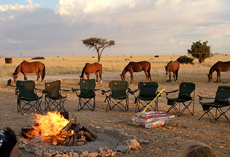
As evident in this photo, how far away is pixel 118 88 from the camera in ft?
26.8

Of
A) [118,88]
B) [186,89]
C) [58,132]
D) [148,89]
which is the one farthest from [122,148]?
[186,89]

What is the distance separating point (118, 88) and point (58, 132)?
3405 mm

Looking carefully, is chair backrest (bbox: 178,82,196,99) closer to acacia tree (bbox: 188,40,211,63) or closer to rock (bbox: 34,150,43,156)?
rock (bbox: 34,150,43,156)

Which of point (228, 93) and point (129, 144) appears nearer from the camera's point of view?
point (129, 144)

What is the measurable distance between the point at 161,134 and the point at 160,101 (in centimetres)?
406

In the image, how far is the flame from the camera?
4918 mm

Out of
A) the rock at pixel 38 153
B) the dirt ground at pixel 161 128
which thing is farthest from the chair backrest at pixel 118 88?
the rock at pixel 38 153

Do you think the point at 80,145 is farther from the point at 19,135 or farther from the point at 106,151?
the point at 19,135

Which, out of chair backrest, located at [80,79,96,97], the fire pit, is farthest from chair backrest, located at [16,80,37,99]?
the fire pit

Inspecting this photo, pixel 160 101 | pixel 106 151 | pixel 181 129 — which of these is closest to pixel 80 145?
pixel 106 151

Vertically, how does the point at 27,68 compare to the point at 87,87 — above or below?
above

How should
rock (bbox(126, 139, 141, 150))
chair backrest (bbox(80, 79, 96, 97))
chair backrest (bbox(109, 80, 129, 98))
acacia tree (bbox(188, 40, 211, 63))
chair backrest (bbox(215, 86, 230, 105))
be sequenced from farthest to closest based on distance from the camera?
acacia tree (bbox(188, 40, 211, 63)), chair backrest (bbox(80, 79, 96, 97)), chair backrest (bbox(109, 80, 129, 98)), chair backrest (bbox(215, 86, 230, 105)), rock (bbox(126, 139, 141, 150))

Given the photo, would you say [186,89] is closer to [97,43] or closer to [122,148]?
[122,148]

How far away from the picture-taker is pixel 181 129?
587 centimetres
